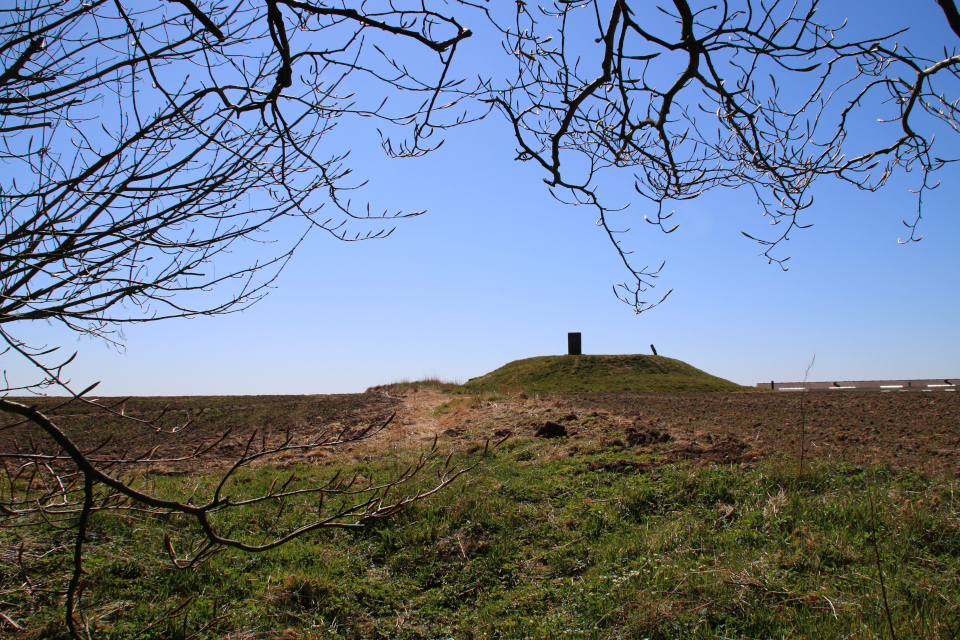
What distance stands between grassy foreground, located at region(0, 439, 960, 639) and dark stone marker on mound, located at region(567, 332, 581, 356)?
26714 mm

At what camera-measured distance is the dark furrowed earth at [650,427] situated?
22.3 feet

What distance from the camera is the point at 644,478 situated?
6.18 m

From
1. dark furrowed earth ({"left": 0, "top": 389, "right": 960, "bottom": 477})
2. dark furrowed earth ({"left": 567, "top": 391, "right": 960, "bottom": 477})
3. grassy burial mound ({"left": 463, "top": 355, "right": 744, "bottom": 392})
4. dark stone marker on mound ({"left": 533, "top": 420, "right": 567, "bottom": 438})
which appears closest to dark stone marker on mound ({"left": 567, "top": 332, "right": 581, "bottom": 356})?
grassy burial mound ({"left": 463, "top": 355, "right": 744, "bottom": 392})

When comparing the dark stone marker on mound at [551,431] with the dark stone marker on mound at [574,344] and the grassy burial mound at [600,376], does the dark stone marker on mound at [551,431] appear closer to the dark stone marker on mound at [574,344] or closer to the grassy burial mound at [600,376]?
the grassy burial mound at [600,376]

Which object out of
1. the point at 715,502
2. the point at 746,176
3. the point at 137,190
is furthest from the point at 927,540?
the point at 137,190

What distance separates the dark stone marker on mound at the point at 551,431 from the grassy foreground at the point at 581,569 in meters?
3.11

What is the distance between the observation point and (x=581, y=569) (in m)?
4.53

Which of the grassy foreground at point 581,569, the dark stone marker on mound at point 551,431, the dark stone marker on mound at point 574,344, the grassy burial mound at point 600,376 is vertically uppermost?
the dark stone marker on mound at point 574,344

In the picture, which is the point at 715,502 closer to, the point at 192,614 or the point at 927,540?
the point at 927,540

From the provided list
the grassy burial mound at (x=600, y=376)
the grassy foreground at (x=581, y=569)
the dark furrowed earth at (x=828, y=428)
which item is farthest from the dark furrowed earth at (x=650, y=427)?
the grassy burial mound at (x=600, y=376)

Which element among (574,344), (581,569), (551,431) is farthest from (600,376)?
(581,569)

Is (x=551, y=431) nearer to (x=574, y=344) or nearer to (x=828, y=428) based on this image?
(x=828, y=428)

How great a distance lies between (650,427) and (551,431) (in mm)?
1526

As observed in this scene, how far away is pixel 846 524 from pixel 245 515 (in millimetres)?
5370
